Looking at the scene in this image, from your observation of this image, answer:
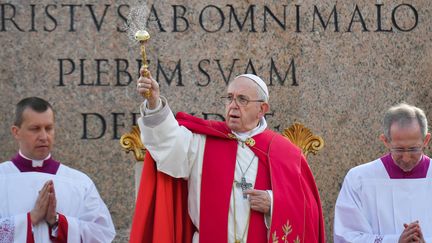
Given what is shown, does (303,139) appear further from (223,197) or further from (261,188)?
(223,197)

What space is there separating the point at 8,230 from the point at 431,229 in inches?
105

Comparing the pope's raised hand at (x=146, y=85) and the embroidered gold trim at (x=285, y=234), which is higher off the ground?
A: the pope's raised hand at (x=146, y=85)

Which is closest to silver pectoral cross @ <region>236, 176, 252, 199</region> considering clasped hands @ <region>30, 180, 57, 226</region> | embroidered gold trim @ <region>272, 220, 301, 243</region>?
embroidered gold trim @ <region>272, 220, 301, 243</region>

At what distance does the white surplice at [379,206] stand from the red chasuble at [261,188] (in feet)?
0.58

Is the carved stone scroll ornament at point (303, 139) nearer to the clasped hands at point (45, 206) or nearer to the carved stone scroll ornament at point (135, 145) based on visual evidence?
the carved stone scroll ornament at point (135, 145)

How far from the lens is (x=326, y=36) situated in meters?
11.5

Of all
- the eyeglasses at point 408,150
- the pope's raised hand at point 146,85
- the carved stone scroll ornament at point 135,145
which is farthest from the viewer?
the carved stone scroll ornament at point 135,145

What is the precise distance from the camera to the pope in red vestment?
9.09 metres

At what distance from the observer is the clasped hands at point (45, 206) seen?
9.25 metres

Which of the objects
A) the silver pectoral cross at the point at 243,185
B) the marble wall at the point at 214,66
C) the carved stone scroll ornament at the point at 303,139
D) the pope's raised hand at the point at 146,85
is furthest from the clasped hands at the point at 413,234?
the marble wall at the point at 214,66

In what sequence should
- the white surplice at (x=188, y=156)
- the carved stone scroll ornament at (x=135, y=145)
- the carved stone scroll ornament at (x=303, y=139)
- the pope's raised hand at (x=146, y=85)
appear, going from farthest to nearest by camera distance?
the carved stone scroll ornament at (x=303, y=139), the carved stone scroll ornament at (x=135, y=145), the white surplice at (x=188, y=156), the pope's raised hand at (x=146, y=85)

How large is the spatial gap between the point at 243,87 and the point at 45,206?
1439 millimetres

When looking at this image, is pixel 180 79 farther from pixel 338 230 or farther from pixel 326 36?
pixel 338 230

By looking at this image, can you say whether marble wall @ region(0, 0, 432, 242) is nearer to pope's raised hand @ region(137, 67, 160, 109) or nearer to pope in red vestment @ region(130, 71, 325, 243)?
pope in red vestment @ region(130, 71, 325, 243)
